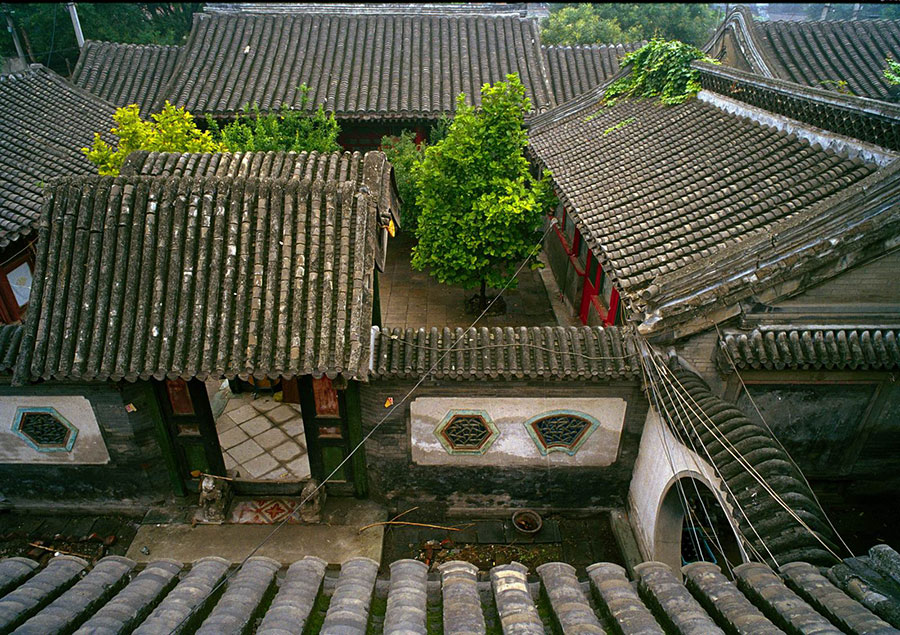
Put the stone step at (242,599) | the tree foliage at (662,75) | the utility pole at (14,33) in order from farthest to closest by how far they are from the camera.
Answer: the utility pole at (14,33) < the tree foliage at (662,75) < the stone step at (242,599)

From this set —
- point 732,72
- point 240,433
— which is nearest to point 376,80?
point 732,72

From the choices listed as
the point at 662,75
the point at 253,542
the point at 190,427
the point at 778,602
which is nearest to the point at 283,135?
the point at 190,427

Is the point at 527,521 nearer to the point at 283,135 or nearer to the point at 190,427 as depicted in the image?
the point at 190,427

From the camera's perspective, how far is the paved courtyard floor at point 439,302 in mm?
14742

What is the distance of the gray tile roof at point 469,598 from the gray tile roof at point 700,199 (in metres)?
4.41

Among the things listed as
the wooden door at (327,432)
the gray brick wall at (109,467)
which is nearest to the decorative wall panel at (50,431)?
the gray brick wall at (109,467)

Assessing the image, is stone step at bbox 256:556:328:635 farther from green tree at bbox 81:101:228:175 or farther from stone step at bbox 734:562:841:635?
green tree at bbox 81:101:228:175

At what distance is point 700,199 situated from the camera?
955 centimetres

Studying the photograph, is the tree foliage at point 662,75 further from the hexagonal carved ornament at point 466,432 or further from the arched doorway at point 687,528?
the hexagonal carved ornament at point 466,432

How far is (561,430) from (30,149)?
13896 millimetres

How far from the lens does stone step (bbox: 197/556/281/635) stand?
3.63 metres

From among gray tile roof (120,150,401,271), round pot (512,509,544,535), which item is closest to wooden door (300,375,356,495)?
gray tile roof (120,150,401,271)

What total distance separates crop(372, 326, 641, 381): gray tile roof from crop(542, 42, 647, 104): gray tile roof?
44.2ft

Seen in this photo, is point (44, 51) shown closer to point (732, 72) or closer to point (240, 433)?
point (240, 433)
